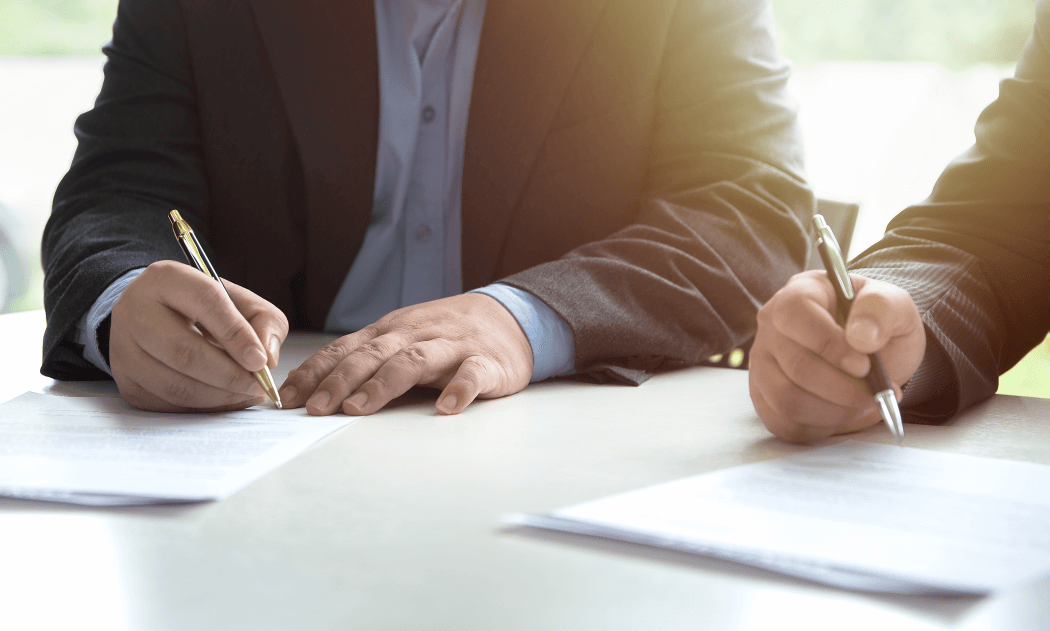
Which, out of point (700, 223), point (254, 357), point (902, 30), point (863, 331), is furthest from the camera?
point (902, 30)

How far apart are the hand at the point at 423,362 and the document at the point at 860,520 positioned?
0.96 feet

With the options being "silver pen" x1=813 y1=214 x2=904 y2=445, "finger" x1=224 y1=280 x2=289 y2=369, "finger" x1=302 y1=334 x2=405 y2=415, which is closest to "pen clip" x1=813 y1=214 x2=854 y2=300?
"silver pen" x1=813 y1=214 x2=904 y2=445

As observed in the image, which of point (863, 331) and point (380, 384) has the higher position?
point (863, 331)

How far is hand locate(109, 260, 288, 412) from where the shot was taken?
2.43 feet

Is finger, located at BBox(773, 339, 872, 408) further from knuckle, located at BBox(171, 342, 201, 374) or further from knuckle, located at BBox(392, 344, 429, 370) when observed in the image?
knuckle, located at BBox(171, 342, 201, 374)

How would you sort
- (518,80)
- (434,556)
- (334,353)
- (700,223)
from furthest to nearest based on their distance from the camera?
(518,80)
(700,223)
(334,353)
(434,556)

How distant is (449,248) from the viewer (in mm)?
1273

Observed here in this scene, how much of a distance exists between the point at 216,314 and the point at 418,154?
22.5 inches

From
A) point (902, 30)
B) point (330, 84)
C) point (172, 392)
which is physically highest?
point (902, 30)

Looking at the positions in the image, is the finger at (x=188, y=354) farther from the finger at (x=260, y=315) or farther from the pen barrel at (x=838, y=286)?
the pen barrel at (x=838, y=286)

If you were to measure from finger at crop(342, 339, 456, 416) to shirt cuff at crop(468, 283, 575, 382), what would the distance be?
12 centimetres

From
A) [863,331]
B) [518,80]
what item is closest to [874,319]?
[863,331]

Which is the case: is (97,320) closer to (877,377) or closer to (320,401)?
(320,401)

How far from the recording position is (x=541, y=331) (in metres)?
0.92
